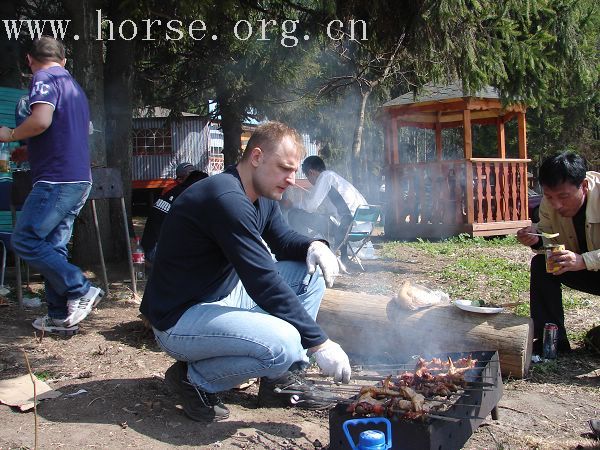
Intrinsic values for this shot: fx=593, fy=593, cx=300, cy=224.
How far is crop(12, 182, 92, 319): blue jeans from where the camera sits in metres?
4.14

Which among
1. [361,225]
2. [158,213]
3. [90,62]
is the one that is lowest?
[361,225]

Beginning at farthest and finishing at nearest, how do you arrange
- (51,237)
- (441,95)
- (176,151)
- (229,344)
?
(176,151) → (441,95) → (51,237) → (229,344)

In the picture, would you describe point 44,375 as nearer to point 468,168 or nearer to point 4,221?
A: point 4,221

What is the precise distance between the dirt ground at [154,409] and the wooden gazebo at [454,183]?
783cm

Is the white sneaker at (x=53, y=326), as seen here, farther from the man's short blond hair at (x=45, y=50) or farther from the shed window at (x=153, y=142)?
the shed window at (x=153, y=142)

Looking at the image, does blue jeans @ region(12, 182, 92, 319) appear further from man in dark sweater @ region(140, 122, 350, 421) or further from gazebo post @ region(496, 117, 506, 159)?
gazebo post @ region(496, 117, 506, 159)

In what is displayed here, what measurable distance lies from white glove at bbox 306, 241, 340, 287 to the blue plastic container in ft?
2.83

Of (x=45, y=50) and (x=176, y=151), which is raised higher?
(x=176, y=151)

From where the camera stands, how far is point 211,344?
2.79 m

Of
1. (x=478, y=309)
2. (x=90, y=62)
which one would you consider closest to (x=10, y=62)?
(x=90, y=62)

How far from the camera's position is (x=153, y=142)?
25969 mm

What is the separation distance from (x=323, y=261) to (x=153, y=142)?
24035mm

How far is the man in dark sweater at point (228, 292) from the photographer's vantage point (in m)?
2.67

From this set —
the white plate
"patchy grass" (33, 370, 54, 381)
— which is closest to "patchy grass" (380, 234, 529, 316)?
the white plate
